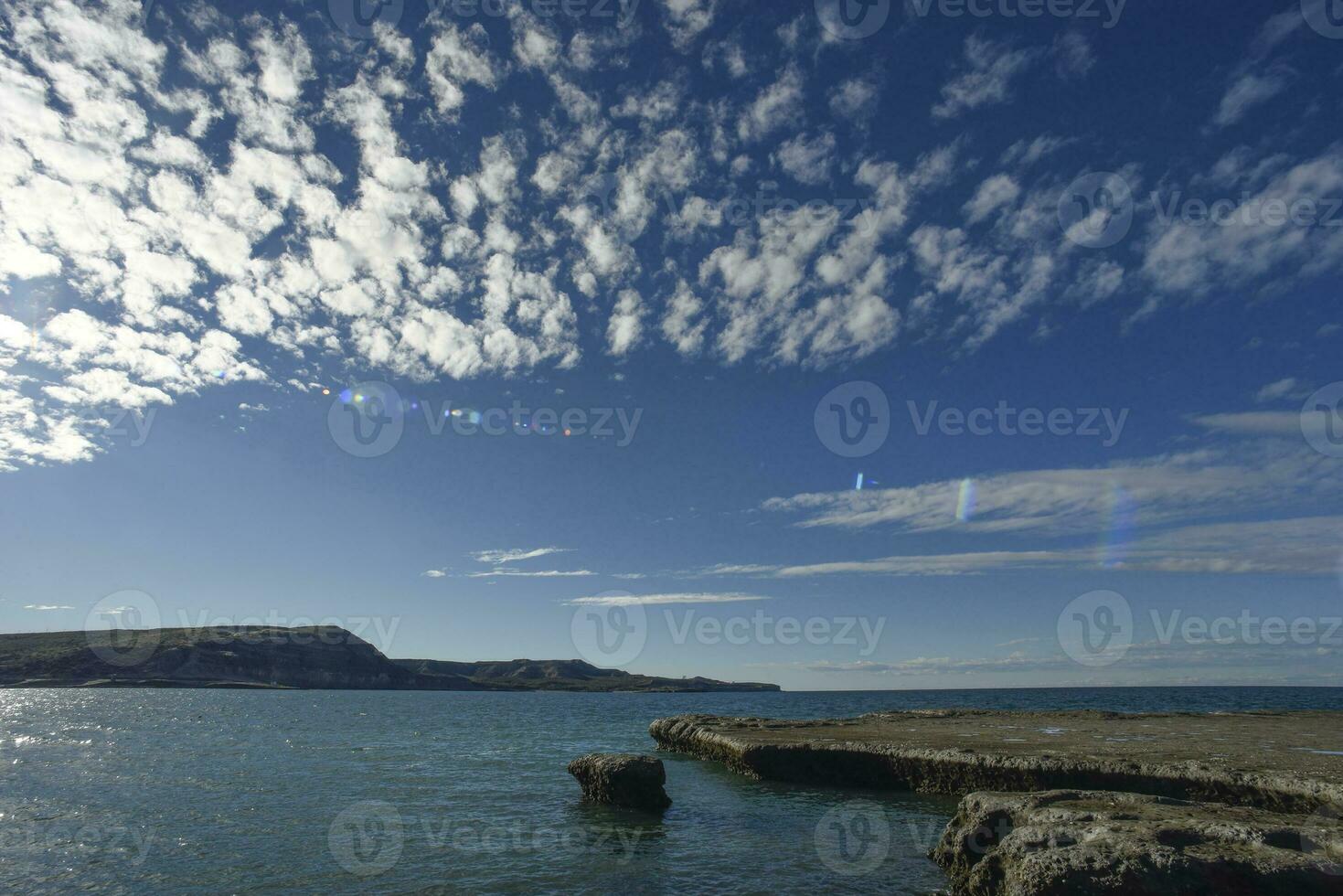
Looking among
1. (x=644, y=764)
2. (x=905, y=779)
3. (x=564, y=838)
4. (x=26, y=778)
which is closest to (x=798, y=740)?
(x=905, y=779)

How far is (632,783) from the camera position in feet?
87.9

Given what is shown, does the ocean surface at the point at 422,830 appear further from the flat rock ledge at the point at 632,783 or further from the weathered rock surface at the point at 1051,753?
the weathered rock surface at the point at 1051,753

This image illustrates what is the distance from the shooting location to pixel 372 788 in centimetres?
3250

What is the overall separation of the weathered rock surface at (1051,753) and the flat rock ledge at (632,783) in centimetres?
898

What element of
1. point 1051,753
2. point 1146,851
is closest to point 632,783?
point 1051,753

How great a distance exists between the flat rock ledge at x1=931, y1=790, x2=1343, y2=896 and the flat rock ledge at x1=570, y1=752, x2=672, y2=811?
43.3 ft

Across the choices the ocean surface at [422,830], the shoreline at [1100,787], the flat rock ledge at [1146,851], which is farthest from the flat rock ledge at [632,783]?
the flat rock ledge at [1146,851]

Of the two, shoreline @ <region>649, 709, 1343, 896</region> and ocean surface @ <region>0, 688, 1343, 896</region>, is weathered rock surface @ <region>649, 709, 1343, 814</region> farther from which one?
ocean surface @ <region>0, 688, 1343, 896</region>

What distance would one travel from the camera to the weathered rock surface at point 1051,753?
20.9 metres

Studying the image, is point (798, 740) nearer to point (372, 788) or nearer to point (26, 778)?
point (372, 788)

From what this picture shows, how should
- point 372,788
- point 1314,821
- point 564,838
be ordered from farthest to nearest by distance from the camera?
1. point 372,788
2. point 564,838
3. point 1314,821

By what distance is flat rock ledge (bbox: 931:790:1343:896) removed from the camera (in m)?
11.7

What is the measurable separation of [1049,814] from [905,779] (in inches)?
626

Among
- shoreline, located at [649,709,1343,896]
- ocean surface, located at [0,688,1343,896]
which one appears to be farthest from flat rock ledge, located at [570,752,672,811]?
shoreline, located at [649,709,1343,896]
